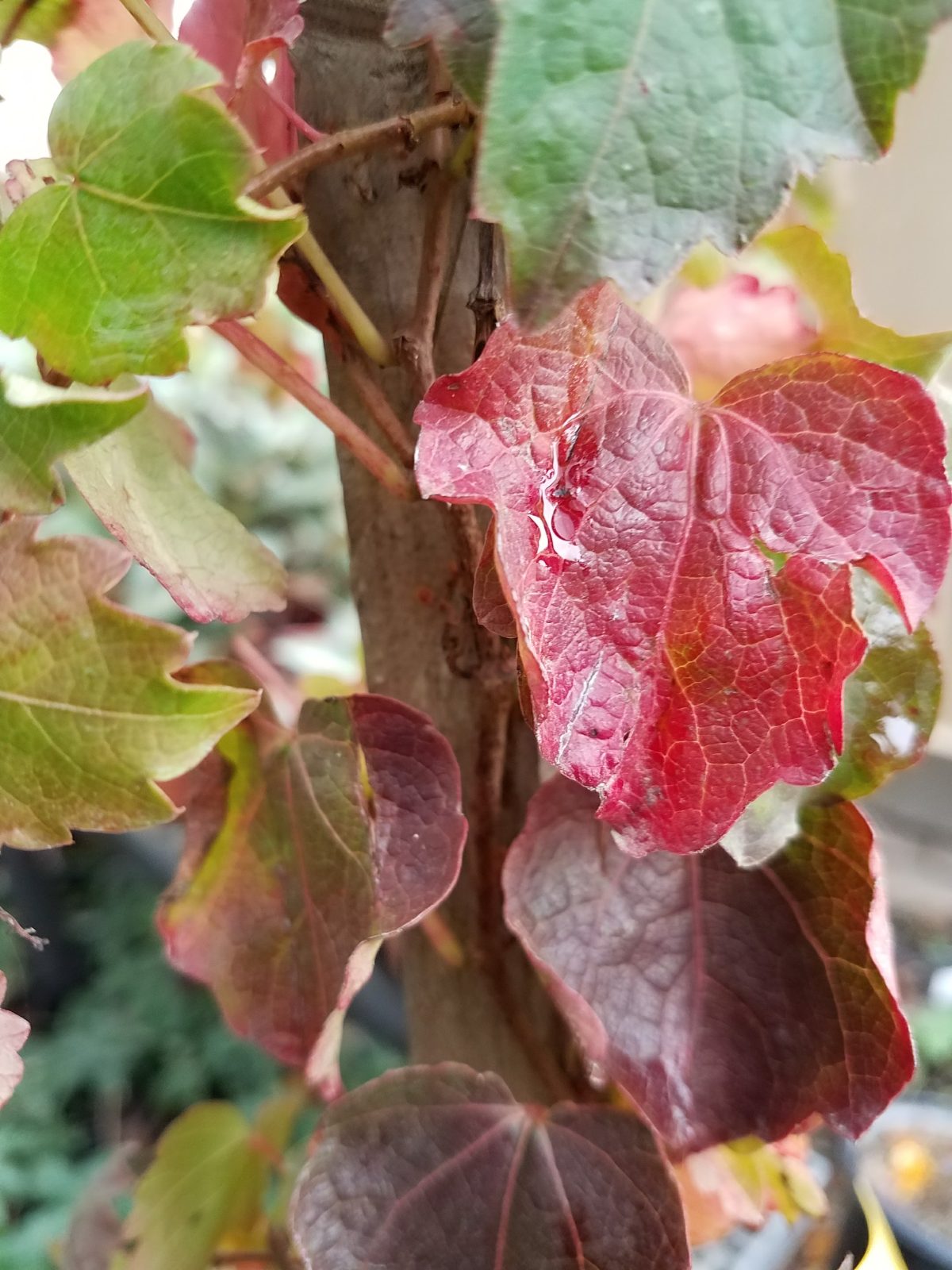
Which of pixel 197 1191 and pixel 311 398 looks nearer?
pixel 311 398

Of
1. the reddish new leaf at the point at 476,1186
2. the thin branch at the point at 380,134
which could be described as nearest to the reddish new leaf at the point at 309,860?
the reddish new leaf at the point at 476,1186

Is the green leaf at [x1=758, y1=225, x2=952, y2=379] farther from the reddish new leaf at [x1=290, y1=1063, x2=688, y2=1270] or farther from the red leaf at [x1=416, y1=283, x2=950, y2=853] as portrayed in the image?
the reddish new leaf at [x1=290, y1=1063, x2=688, y2=1270]

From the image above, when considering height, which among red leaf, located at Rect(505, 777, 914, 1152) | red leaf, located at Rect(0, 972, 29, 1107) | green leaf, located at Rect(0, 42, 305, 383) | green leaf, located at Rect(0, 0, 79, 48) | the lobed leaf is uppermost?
the lobed leaf

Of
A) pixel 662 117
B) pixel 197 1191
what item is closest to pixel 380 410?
pixel 662 117

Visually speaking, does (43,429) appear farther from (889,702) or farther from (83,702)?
(889,702)

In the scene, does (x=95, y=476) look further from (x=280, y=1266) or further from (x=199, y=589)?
(x=280, y=1266)

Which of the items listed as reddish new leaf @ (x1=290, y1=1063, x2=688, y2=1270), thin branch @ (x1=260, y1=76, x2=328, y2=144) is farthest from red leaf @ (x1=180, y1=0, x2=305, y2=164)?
reddish new leaf @ (x1=290, y1=1063, x2=688, y2=1270)
